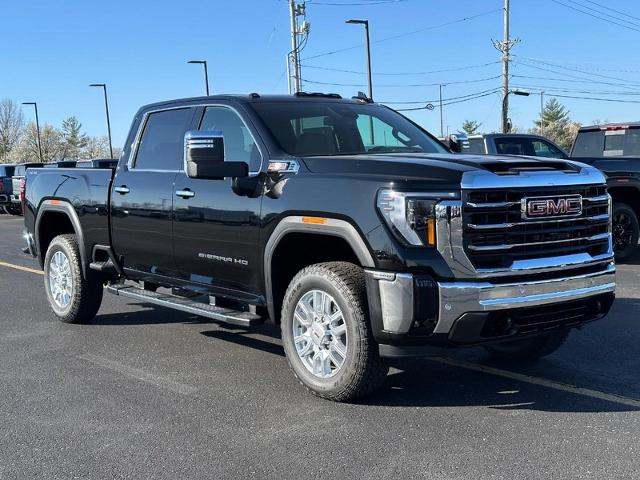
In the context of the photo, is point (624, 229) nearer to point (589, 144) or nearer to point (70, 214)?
point (589, 144)

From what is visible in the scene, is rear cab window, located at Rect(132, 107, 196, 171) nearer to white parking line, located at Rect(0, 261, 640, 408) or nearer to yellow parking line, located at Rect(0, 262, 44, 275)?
white parking line, located at Rect(0, 261, 640, 408)

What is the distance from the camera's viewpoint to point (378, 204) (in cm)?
411

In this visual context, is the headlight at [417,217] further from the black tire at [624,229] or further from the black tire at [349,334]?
the black tire at [624,229]

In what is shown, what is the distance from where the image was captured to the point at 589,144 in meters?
11.1

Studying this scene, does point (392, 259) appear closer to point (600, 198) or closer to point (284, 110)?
point (600, 198)

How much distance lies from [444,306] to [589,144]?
8.11 meters

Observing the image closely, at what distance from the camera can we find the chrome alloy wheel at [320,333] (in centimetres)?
448

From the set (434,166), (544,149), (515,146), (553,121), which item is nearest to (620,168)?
(544,149)

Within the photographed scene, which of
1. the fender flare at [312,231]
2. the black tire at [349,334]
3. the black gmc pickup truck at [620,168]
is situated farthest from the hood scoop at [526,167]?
the black gmc pickup truck at [620,168]

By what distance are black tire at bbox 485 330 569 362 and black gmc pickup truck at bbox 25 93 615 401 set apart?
0.01 metres

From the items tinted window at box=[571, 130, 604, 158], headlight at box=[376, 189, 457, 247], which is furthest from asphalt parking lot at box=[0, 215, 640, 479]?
tinted window at box=[571, 130, 604, 158]

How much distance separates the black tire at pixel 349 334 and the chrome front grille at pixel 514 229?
0.73 meters

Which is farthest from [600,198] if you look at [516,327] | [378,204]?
[378,204]

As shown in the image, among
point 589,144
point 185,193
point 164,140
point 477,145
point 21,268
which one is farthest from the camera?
point 477,145
